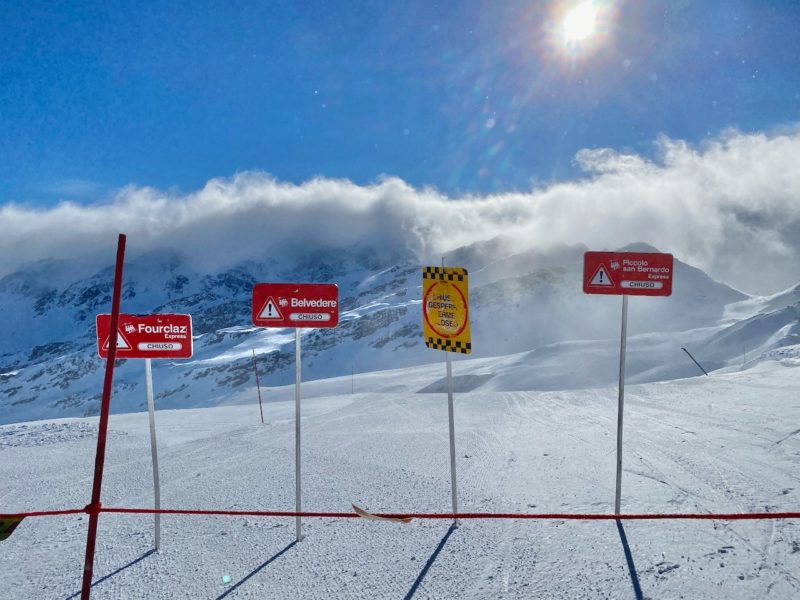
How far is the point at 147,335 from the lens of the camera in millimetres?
5797

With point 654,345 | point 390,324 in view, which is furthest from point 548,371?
point 390,324

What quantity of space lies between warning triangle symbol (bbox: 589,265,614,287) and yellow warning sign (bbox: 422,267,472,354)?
59.0 inches

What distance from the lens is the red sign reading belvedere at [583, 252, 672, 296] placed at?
19.6 feet

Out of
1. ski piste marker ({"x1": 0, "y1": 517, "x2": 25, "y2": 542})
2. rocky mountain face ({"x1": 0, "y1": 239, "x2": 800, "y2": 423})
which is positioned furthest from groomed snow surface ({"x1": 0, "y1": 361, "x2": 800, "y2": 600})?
rocky mountain face ({"x1": 0, "y1": 239, "x2": 800, "y2": 423})

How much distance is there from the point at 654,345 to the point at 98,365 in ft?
535

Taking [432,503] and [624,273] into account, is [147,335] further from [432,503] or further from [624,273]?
[624,273]

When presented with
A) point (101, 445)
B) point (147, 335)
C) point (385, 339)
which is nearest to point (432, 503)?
point (147, 335)

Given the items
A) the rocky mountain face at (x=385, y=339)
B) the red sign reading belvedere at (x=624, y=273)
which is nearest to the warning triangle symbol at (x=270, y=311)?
the red sign reading belvedere at (x=624, y=273)

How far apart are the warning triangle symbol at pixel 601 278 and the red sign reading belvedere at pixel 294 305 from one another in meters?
3.01

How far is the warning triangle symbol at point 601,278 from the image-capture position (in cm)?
599

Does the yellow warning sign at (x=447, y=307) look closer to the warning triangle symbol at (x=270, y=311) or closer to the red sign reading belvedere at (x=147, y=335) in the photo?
the warning triangle symbol at (x=270, y=311)

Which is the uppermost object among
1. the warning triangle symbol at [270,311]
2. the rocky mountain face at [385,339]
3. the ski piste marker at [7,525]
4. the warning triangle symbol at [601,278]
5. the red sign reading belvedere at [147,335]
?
the warning triangle symbol at [601,278]

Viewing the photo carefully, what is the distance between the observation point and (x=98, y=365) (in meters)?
158

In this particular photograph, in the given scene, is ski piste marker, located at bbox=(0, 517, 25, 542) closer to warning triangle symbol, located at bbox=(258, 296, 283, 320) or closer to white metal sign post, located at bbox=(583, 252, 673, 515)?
warning triangle symbol, located at bbox=(258, 296, 283, 320)
